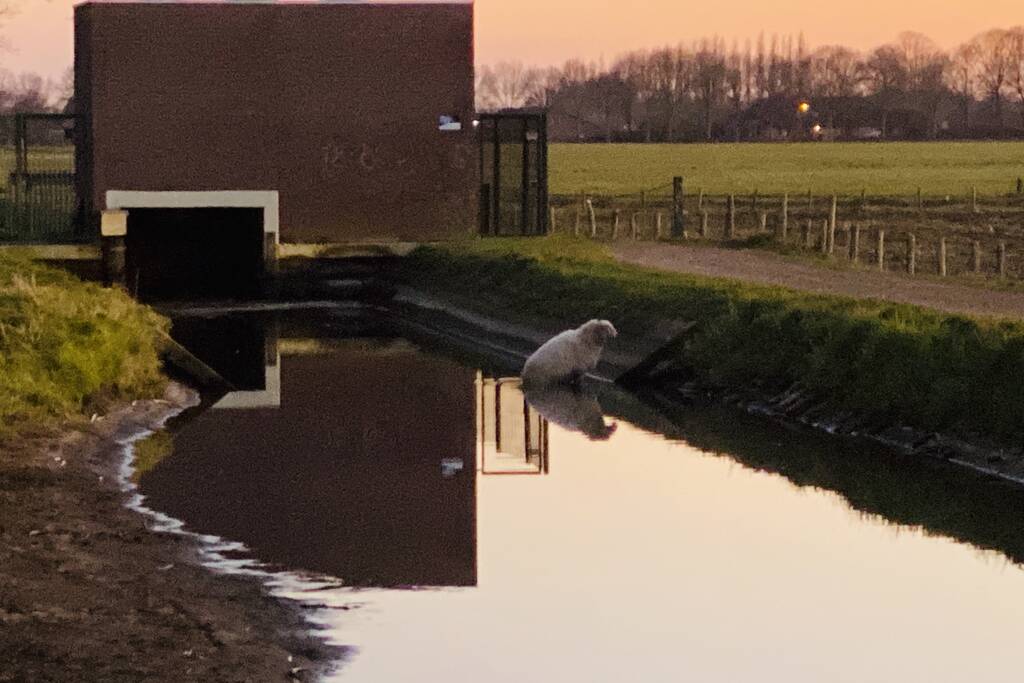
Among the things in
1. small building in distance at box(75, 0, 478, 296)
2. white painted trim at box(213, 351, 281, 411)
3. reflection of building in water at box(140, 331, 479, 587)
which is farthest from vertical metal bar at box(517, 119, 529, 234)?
white painted trim at box(213, 351, 281, 411)

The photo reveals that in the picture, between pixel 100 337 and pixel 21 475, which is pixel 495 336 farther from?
pixel 21 475

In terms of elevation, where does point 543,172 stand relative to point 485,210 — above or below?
above

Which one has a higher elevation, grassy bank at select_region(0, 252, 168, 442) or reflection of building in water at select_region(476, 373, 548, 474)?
grassy bank at select_region(0, 252, 168, 442)

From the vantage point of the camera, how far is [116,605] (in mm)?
11680

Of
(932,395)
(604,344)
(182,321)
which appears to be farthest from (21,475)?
(182,321)

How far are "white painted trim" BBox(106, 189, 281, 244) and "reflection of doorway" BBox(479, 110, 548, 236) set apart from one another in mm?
4269

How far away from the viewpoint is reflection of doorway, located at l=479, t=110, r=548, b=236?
133 ft

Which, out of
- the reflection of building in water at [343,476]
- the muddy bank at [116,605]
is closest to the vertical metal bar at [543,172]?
the reflection of building in water at [343,476]

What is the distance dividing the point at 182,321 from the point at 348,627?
78.8 feet

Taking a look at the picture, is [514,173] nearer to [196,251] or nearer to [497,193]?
[497,193]

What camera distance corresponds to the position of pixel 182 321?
3559 centimetres

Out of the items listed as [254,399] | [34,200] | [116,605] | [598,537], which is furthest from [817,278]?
[116,605]

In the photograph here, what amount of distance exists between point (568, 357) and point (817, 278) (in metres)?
8.73

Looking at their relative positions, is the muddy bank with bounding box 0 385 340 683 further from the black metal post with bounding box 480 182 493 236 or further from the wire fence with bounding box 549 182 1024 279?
the wire fence with bounding box 549 182 1024 279
